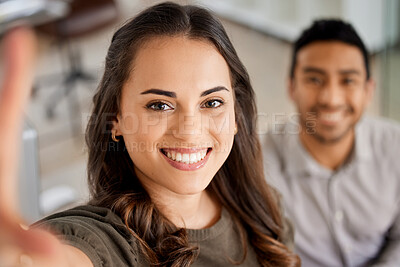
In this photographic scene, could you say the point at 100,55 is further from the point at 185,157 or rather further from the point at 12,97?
the point at 12,97

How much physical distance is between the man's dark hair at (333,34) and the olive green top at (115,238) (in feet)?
1.93

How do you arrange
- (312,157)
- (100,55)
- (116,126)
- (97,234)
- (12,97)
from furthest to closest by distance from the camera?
(100,55) < (312,157) < (116,126) < (97,234) < (12,97)

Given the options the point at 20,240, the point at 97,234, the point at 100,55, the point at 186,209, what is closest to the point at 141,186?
the point at 186,209

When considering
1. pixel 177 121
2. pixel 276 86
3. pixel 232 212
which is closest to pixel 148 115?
pixel 177 121

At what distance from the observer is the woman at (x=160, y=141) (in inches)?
28.2

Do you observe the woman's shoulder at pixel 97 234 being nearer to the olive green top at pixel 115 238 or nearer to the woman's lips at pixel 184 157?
the olive green top at pixel 115 238

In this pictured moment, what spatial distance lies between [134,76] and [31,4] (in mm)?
1548

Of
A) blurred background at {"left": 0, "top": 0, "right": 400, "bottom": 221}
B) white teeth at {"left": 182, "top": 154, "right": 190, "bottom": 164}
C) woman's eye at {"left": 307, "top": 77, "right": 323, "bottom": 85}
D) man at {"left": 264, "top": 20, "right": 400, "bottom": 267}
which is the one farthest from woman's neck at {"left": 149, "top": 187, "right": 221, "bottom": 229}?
blurred background at {"left": 0, "top": 0, "right": 400, "bottom": 221}

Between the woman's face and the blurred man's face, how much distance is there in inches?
22.9

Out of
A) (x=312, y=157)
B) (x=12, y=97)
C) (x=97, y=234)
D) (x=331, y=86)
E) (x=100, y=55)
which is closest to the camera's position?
(x=12, y=97)

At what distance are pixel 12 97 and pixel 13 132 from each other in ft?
0.10

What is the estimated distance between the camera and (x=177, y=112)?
2.39 ft

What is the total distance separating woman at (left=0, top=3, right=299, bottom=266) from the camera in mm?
717

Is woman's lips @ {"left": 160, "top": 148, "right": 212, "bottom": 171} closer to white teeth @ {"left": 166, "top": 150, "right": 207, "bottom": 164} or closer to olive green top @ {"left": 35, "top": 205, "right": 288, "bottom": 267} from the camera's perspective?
white teeth @ {"left": 166, "top": 150, "right": 207, "bottom": 164}
